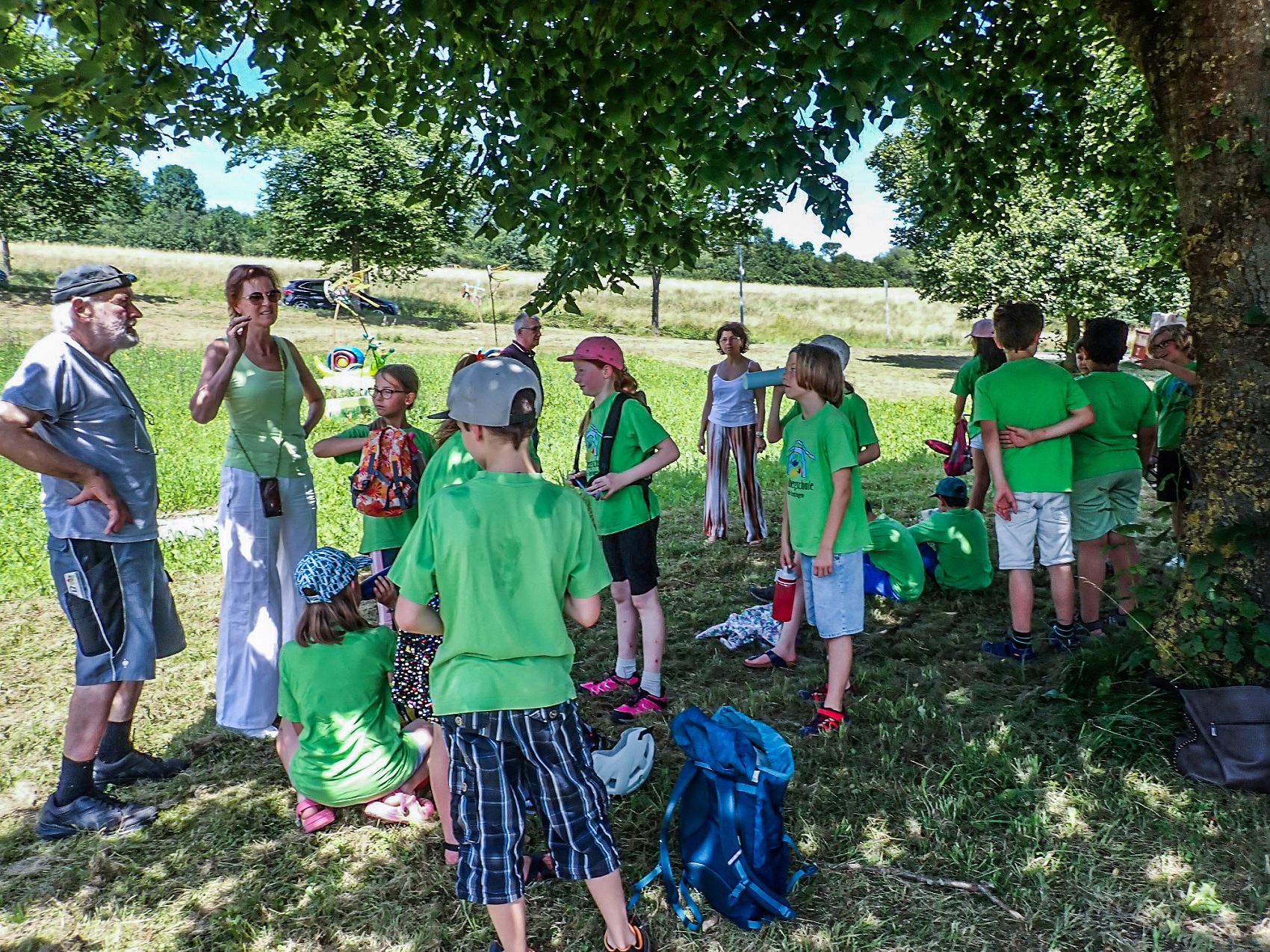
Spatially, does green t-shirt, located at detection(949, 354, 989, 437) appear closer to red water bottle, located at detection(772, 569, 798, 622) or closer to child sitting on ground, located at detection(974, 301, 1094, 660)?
child sitting on ground, located at detection(974, 301, 1094, 660)

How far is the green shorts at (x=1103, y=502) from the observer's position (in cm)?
504

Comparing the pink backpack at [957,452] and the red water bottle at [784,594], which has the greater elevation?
the pink backpack at [957,452]

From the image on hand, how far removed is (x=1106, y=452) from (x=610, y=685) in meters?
3.07

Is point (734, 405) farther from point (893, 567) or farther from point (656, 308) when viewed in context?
point (656, 308)

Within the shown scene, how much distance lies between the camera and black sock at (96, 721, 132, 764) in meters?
4.10

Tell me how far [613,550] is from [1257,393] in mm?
2971

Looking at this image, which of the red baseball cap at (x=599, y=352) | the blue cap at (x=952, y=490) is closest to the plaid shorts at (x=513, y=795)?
the red baseball cap at (x=599, y=352)

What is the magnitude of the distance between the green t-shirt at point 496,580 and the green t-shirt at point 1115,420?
145 inches

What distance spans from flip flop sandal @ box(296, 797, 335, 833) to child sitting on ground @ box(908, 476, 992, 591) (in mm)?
4202

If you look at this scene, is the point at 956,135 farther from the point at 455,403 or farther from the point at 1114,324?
the point at 455,403

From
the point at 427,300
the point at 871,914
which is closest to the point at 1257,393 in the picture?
the point at 871,914

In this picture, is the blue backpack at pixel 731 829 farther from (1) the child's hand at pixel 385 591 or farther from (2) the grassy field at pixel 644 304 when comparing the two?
(2) the grassy field at pixel 644 304

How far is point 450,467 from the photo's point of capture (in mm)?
3441

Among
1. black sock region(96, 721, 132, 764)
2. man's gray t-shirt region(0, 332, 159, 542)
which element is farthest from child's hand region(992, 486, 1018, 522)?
black sock region(96, 721, 132, 764)
